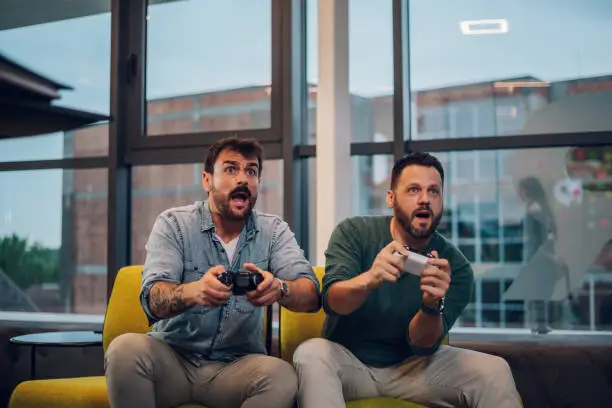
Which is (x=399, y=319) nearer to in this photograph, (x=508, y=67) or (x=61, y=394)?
(x=61, y=394)

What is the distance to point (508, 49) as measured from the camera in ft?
11.2

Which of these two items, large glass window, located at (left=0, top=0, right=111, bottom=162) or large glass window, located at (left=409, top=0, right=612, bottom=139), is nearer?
large glass window, located at (left=409, top=0, right=612, bottom=139)

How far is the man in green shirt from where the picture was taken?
2094 millimetres

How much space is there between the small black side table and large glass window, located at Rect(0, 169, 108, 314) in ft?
2.33

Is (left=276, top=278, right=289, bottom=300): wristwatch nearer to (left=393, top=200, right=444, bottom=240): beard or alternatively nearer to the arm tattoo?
the arm tattoo

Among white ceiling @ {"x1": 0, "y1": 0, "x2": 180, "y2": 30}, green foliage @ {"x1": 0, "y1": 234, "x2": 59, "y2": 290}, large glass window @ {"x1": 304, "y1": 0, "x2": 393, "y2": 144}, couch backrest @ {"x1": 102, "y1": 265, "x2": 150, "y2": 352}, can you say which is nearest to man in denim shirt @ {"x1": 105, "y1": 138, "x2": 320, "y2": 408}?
couch backrest @ {"x1": 102, "y1": 265, "x2": 150, "y2": 352}

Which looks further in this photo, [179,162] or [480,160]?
[179,162]

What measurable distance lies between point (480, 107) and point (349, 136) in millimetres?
667

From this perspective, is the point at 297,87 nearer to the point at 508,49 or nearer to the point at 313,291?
the point at 508,49

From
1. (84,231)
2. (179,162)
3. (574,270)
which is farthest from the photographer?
(84,231)

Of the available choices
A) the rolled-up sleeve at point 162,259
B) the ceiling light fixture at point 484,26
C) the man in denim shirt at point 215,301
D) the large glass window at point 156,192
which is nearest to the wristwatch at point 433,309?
the man in denim shirt at point 215,301

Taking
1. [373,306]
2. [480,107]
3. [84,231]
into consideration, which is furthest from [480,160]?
[84,231]

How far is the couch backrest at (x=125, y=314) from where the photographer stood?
2611 millimetres

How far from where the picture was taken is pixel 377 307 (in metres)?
2.32
